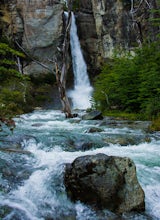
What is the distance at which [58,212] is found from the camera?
16.8 ft

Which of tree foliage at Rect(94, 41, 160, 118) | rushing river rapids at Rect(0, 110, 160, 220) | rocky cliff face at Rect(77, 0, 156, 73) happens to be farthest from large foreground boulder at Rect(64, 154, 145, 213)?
rocky cliff face at Rect(77, 0, 156, 73)

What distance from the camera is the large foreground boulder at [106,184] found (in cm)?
527

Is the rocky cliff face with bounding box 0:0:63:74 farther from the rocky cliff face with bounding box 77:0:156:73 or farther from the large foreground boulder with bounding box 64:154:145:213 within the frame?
the large foreground boulder with bounding box 64:154:145:213

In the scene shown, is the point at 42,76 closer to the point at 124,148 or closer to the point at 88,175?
the point at 124,148

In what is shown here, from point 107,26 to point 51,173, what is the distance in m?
25.8

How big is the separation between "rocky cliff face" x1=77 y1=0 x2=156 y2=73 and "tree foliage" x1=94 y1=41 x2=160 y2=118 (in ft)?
30.1

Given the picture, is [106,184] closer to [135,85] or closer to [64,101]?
[64,101]

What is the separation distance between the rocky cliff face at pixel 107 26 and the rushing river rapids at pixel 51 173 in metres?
19.0

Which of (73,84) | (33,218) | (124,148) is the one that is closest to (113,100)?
(124,148)

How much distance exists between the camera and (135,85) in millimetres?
16938

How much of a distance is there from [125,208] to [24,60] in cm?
2813

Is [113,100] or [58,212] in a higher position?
[58,212]

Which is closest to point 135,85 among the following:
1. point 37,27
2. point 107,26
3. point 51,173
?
point 51,173

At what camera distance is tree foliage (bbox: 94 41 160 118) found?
49.4 ft
